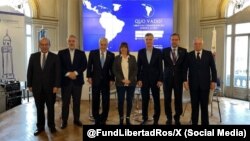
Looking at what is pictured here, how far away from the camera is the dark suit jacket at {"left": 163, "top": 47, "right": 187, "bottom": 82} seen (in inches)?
177

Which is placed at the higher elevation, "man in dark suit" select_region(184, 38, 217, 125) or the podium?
"man in dark suit" select_region(184, 38, 217, 125)

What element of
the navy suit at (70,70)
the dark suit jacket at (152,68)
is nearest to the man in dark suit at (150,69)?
the dark suit jacket at (152,68)

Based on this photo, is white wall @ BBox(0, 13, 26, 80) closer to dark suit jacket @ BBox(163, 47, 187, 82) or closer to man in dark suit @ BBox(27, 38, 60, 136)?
man in dark suit @ BBox(27, 38, 60, 136)

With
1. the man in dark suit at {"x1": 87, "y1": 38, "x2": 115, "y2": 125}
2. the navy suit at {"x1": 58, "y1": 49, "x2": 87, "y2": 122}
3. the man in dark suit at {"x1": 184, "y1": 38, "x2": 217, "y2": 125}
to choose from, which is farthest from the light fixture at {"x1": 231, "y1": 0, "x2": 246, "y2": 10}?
the navy suit at {"x1": 58, "y1": 49, "x2": 87, "y2": 122}

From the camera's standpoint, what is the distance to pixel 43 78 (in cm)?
423

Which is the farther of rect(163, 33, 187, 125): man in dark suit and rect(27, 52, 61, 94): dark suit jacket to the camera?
rect(163, 33, 187, 125): man in dark suit

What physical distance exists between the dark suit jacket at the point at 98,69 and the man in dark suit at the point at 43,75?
0.57m

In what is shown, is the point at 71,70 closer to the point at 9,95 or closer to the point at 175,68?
the point at 175,68

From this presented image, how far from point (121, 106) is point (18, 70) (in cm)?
390

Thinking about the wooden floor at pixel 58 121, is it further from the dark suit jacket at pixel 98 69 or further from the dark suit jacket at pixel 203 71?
the dark suit jacket at pixel 203 71

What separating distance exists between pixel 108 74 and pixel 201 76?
56.6 inches

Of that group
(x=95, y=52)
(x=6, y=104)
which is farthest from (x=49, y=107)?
(x=6, y=104)

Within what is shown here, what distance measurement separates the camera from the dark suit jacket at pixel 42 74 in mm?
4234

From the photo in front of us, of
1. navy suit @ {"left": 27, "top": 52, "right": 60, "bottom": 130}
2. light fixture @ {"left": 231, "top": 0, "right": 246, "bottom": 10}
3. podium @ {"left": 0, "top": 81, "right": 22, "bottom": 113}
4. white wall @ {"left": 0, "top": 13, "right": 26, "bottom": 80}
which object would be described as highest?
light fixture @ {"left": 231, "top": 0, "right": 246, "bottom": 10}
